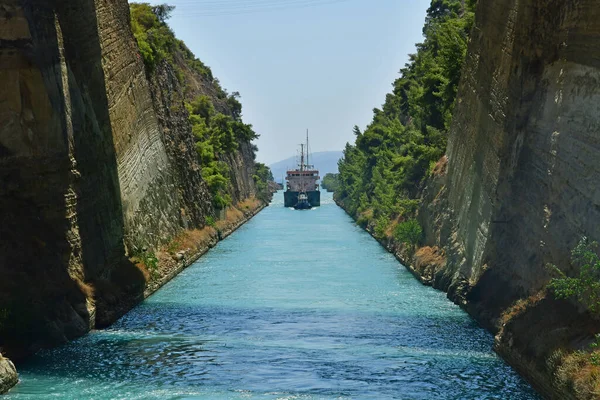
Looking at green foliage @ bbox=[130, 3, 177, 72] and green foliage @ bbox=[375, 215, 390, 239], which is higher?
green foliage @ bbox=[130, 3, 177, 72]

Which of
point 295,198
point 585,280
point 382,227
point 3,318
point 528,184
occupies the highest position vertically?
point 528,184

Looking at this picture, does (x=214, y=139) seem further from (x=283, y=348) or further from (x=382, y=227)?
(x=283, y=348)

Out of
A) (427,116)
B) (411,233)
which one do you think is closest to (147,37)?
(427,116)

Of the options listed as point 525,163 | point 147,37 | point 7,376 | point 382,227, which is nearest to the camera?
point 7,376

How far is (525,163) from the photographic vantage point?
2955cm

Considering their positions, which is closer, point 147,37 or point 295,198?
point 147,37

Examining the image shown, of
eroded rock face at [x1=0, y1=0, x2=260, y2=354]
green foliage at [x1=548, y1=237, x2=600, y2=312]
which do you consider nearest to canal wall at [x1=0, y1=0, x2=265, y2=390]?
eroded rock face at [x1=0, y1=0, x2=260, y2=354]

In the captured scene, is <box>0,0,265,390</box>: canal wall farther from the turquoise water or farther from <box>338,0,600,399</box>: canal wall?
<box>338,0,600,399</box>: canal wall

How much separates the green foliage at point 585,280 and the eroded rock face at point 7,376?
12891 mm

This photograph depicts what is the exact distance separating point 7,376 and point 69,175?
10046 millimetres

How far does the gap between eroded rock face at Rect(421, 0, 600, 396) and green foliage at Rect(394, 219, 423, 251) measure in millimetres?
8182

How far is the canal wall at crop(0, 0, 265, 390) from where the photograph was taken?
92.7ft

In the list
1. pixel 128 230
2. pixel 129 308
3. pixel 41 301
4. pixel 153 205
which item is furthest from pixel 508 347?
pixel 153 205

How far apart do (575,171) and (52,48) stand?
1757cm
